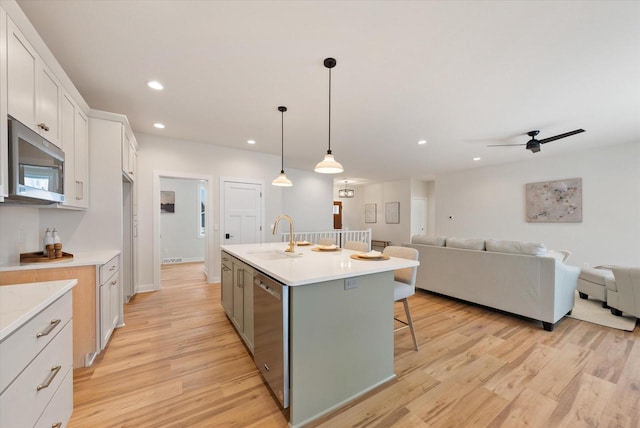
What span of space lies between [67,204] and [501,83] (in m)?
4.27

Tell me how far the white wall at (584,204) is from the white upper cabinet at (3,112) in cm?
792

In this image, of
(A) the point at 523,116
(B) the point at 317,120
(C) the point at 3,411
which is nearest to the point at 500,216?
(A) the point at 523,116

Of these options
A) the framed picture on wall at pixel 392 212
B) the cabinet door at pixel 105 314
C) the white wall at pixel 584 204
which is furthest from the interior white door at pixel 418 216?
the cabinet door at pixel 105 314

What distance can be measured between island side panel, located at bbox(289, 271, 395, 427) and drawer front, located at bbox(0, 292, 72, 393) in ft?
3.68

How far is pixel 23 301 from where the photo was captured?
1108 mm

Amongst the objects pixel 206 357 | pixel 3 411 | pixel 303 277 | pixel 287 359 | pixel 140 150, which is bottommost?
pixel 206 357

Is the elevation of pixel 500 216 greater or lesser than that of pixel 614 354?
greater

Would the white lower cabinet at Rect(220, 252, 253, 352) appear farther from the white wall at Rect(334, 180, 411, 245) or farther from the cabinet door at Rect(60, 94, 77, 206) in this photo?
the white wall at Rect(334, 180, 411, 245)

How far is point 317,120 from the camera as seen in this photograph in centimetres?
352

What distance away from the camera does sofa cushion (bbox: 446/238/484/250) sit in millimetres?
3480

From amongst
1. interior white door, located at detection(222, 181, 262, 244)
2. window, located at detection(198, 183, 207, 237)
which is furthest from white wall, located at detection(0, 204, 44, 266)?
window, located at detection(198, 183, 207, 237)

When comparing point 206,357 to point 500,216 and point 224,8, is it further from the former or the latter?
point 500,216

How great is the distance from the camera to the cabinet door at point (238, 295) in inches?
93.7

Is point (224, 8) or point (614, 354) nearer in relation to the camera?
point (224, 8)
